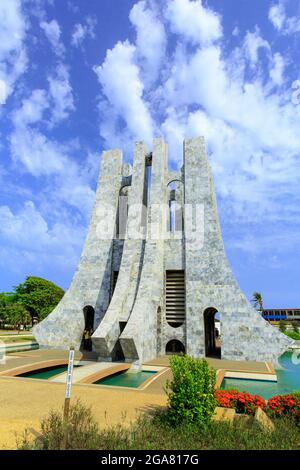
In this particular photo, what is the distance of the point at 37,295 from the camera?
1984 inches

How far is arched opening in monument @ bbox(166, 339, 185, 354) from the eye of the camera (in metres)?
22.2

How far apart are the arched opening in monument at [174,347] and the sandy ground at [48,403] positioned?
37.7ft

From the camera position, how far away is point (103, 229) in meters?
25.8

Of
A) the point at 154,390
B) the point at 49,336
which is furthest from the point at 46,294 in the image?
the point at 154,390

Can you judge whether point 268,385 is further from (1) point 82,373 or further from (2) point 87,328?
(2) point 87,328

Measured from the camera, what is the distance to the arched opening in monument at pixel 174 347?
22.2 metres

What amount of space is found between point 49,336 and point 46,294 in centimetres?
2945

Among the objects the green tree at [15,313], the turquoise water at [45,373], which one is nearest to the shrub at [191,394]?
the turquoise water at [45,373]

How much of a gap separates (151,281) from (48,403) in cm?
1180

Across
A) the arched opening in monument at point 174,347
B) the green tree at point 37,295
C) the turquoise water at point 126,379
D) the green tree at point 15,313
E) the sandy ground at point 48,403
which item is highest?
the green tree at point 37,295

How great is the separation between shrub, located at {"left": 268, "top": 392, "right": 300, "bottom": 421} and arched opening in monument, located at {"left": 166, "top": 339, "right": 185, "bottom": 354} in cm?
1440

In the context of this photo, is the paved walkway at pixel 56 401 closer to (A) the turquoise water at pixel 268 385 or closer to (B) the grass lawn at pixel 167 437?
(B) the grass lawn at pixel 167 437

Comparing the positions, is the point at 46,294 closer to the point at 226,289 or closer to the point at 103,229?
the point at 103,229

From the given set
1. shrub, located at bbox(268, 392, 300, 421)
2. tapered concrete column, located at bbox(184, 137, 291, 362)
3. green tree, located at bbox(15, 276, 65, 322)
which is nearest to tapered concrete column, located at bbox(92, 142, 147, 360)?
tapered concrete column, located at bbox(184, 137, 291, 362)
